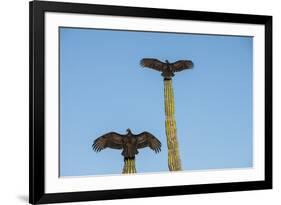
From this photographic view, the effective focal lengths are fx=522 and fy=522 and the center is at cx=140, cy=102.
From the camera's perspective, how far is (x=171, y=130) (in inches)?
50.4

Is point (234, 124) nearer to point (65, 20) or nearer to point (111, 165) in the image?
point (111, 165)

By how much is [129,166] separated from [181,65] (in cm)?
28

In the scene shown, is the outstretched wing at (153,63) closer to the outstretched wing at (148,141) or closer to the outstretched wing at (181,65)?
the outstretched wing at (181,65)

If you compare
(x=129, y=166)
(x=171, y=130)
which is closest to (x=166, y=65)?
(x=171, y=130)

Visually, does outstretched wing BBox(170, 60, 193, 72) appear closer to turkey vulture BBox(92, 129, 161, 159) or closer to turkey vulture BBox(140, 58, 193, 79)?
turkey vulture BBox(140, 58, 193, 79)

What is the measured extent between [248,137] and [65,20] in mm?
562

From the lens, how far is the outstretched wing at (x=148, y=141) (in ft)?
4.11

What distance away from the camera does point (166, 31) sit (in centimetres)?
128

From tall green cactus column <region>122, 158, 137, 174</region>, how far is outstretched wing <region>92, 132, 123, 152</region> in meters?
0.04

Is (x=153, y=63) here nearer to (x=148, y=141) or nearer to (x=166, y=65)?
(x=166, y=65)

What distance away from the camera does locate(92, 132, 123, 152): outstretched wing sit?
122 cm

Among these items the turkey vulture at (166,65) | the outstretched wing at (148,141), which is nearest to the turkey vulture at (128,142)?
the outstretched wing at (148,141)

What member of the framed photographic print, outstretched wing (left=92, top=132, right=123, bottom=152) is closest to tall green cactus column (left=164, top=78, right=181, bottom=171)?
the framed photographic print

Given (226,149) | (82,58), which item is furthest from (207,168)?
(82,58)
